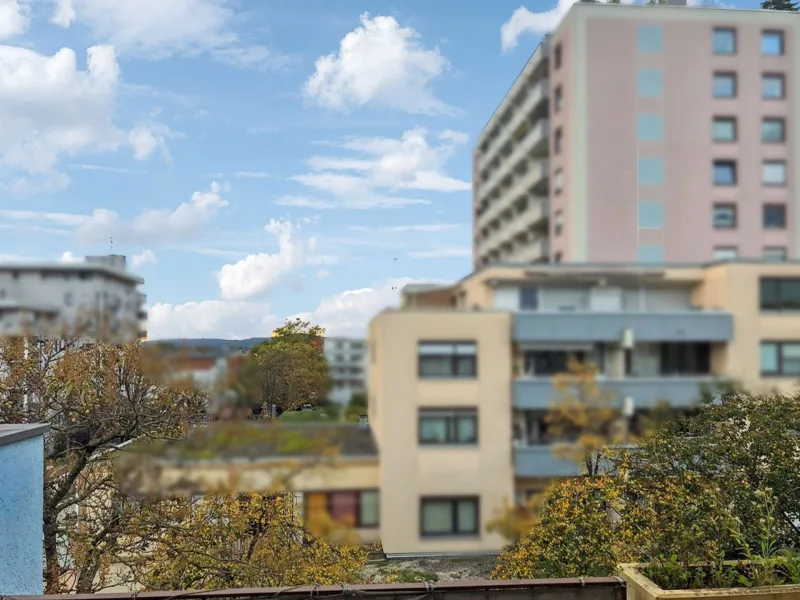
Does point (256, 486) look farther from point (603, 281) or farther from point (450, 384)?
point (603, 281)

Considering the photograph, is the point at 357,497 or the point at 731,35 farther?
the point at 357,497

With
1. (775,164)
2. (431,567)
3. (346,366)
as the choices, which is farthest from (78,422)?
(775,164)

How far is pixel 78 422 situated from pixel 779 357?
4.81 m

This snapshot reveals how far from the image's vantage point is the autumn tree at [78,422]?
14.4 feet

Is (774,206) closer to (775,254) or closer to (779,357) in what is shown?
(775,254)

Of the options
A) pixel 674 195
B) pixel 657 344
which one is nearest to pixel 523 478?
pixel 657 344

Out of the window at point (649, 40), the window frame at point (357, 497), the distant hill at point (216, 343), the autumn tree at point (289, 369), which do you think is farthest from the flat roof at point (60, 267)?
the window at point (649, 40)

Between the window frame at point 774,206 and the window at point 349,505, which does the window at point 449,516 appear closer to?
the window at point 349,505

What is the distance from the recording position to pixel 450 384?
5.36 ft

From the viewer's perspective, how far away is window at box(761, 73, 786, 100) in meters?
1.62

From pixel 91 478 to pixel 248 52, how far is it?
188 inches

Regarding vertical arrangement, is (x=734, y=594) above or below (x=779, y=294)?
below

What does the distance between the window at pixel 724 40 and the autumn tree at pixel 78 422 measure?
12.6ft

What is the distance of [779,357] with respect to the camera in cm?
172
